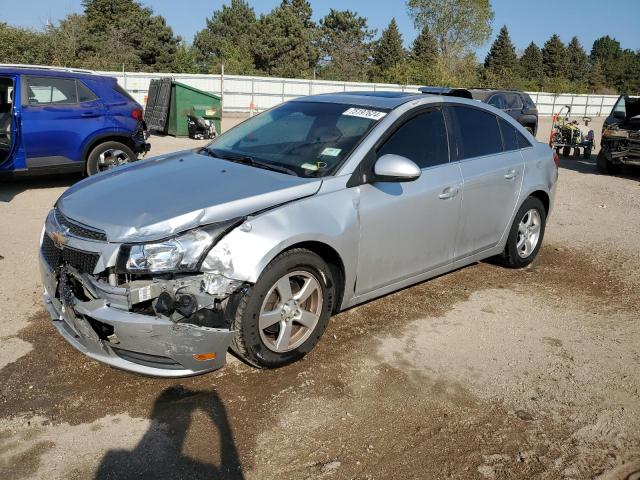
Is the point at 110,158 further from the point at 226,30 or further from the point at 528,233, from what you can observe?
the point at 226,30

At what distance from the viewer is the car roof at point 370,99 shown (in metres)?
4.42

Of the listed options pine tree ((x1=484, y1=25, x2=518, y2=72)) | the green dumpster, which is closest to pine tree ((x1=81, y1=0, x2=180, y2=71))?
the green dumpster

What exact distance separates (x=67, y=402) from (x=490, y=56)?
89586 mm

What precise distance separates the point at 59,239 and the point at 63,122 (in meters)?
5.63

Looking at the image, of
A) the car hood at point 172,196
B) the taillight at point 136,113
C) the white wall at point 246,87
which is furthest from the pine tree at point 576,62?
the car hood at point 172,196

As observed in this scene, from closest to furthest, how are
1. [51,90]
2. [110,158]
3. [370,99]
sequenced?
1. [370,99]
2. [51,90]
3. [110,158]

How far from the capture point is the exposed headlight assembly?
3.05 metres

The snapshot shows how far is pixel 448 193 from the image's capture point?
4477mm

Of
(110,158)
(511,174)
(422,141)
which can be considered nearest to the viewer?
(422,141)

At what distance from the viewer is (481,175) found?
190 inches

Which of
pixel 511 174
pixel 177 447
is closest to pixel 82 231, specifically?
pixel 177 447

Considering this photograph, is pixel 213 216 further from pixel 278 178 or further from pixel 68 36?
pixel 68 36

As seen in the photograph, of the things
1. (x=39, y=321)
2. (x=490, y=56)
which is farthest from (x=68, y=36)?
(x=490, y=56)

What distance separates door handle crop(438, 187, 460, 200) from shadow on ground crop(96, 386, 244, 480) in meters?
2.28
